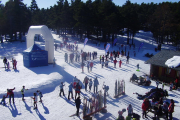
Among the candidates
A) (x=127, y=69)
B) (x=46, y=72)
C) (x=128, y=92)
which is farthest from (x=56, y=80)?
(x=127, y=69)

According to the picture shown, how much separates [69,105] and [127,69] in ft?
37.9

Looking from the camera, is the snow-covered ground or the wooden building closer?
the snow-covered ground

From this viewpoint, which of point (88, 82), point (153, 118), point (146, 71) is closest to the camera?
point (153, 118)

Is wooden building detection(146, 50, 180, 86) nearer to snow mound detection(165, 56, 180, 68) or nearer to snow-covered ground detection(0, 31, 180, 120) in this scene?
snow mound detection(165, 56, 180, 68)

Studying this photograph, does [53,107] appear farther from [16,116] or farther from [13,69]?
[13,69]

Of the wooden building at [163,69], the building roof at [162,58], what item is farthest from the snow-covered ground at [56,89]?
the building roof at [162,58]

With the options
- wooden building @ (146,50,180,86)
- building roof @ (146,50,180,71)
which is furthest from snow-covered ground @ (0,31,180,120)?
building roof @ (146,50,180,71)

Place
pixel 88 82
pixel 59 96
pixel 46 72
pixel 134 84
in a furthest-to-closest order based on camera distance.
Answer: pixel 46 72 < pixel 134 84 < pixel 88 82 < pixel 59 96

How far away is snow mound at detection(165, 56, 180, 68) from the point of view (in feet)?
54.1

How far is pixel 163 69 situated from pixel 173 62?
1329mm

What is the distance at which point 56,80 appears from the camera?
55.8 feet

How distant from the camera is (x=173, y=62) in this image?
1689 cm

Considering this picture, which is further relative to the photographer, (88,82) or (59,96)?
(88,82)

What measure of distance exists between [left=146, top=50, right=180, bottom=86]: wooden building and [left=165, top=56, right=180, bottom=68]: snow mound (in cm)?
30
